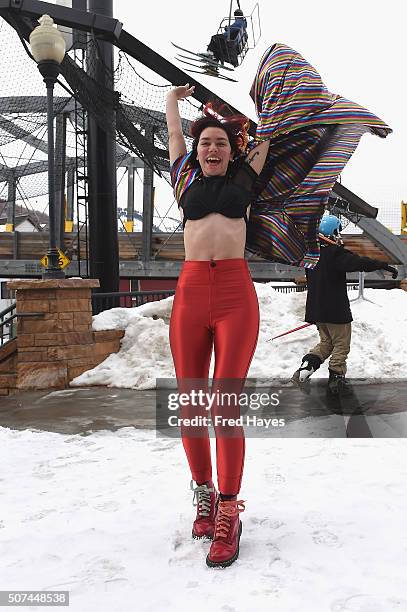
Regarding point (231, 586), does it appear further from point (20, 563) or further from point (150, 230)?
point (150, 230)

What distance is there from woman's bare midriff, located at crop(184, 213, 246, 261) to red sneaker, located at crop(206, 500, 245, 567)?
Result: 3.68ft

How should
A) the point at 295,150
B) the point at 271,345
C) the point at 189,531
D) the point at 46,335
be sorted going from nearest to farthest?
the point at 189,531 < the point at 295,150 < the point at 46,335 < the point at 271,345

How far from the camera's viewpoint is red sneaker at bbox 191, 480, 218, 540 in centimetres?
242

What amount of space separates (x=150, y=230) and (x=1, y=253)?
5.71 m

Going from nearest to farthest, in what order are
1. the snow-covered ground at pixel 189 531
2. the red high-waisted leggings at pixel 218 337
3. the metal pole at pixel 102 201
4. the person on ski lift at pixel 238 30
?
the snow-covered ground at pixel 189 531 → the red high-waisted leggings at pixel 218 337 → the metal pole at pixel 102 201 → the person on ski lift at pixel 238 30

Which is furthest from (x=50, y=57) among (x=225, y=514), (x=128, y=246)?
(x=128, y=246)

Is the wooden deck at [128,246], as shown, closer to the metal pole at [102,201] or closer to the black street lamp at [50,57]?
the metal pole at [102,201]

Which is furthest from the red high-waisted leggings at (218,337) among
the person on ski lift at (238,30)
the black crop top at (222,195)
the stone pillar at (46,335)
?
the person on ski lift at (238,30)

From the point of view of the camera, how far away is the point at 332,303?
568 cm

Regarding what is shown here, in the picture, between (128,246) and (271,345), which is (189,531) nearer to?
(271,345)

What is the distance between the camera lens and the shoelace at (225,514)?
226 cm

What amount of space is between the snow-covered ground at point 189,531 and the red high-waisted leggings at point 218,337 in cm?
38

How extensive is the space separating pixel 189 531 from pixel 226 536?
1.09 feet

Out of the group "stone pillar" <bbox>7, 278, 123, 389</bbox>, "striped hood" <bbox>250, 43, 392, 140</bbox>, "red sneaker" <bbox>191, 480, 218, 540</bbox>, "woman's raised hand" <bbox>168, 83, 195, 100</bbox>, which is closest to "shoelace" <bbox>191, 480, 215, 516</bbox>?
"red sneaker" <bbox>191, 480, 218, 540</bbox>
